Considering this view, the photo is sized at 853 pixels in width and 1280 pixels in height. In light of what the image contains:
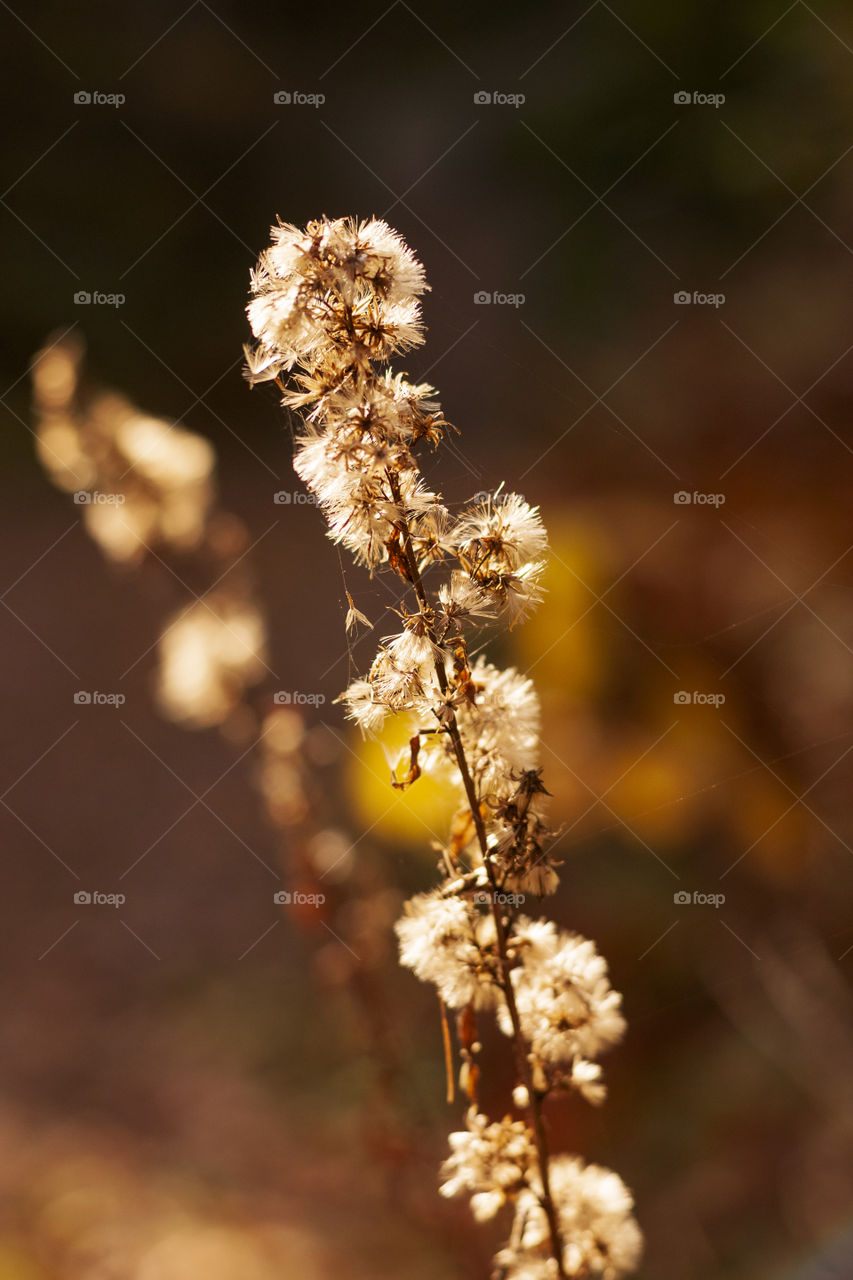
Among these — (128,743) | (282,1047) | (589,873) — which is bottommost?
(282,1047)

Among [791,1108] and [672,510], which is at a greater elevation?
[672,510]

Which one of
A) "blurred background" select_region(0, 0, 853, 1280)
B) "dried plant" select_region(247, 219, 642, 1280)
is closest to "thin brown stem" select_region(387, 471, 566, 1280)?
"dried plant" select_region(247, 219, 642, 1280)

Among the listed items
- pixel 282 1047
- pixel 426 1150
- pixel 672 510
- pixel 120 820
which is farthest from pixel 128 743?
pixel 672 510

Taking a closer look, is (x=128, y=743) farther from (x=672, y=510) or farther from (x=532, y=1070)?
(x=532, y=1070)

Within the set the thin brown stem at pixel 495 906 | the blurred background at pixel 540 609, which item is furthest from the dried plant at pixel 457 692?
the blurred background at pixel 540 609

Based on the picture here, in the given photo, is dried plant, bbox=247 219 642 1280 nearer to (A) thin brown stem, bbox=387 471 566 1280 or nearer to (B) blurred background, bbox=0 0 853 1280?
(A) thin brown stem, bbox=387 471 566 1280

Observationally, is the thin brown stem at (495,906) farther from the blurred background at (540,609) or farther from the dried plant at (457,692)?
the blurred background at (540,609)
